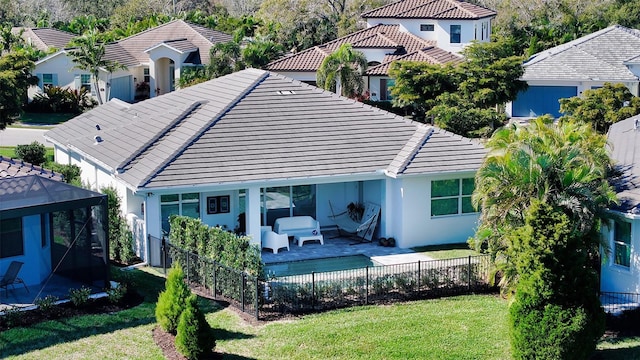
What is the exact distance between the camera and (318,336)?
2130cm

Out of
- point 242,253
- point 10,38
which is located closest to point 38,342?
point 242,253

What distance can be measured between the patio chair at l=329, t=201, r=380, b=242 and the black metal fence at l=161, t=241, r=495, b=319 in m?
3.78

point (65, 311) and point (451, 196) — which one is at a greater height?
point (451, 196)

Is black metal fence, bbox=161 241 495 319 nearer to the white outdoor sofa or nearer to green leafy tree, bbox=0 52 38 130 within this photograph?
the white outdoor sofa

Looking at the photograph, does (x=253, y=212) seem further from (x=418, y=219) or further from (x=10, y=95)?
(x=10, y=95)

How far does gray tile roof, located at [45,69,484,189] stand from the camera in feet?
Answer: 92.3

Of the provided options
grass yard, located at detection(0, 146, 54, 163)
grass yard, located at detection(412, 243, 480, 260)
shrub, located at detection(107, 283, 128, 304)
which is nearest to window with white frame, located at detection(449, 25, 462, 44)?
grass yard, located at detection(0, 146, 54, 163)

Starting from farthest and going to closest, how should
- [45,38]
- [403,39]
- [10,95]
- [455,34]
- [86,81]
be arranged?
1. [45,38]
2. [455,34]
3. [403,39]
4. [86,81]
5. [10,95]

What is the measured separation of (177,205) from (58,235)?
494cm

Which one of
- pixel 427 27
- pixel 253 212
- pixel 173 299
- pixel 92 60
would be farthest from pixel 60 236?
pixel 427 27

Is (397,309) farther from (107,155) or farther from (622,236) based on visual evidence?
(107,155)

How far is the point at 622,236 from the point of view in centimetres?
2422

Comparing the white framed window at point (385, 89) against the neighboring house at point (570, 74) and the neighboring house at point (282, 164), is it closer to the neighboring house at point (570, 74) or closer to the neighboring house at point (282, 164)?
the neighboring house at point (570, 74)

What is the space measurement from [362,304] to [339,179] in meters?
5.84
